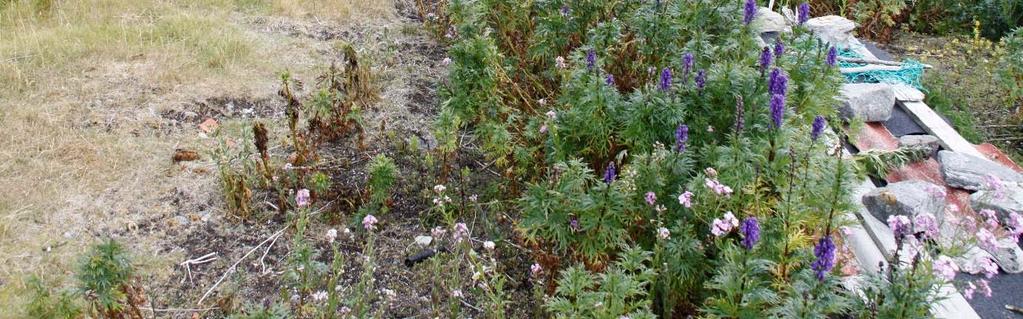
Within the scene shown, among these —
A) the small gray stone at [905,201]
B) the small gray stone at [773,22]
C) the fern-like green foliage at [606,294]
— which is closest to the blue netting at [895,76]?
the small gray stone at [773,22]

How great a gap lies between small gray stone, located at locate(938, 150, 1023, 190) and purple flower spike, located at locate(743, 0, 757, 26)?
1264mm

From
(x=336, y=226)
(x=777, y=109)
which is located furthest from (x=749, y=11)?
(x=336, y=226)

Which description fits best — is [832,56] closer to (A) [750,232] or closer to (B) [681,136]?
(B) [681,136]

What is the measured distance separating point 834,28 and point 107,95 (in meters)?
4.99

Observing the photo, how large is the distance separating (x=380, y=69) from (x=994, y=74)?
14.1 ft

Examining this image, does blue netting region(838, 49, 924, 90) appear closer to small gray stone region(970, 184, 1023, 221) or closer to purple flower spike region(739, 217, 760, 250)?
small gray stone region(970, 184, 1023, 221)

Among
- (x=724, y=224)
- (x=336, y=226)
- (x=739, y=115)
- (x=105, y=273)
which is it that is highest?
(x=739, y=115)

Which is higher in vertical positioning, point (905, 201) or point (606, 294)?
point (606, 294)

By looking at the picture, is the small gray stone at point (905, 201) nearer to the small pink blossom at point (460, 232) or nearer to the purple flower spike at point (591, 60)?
the purple flower spike at point (591, 60)

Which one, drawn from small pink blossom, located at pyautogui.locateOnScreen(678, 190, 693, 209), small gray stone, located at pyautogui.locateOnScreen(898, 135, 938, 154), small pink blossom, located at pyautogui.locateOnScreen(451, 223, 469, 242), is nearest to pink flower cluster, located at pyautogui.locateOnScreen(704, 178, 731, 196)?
small pink blossom, located at pyautogui.locateOnScreen(678, 190, 693, 209)

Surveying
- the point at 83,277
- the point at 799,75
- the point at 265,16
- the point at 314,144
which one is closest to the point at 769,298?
the point at 799,75

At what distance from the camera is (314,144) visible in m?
4.38

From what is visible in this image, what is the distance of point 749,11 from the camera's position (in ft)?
13.7

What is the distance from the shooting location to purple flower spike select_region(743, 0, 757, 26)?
4.14m
